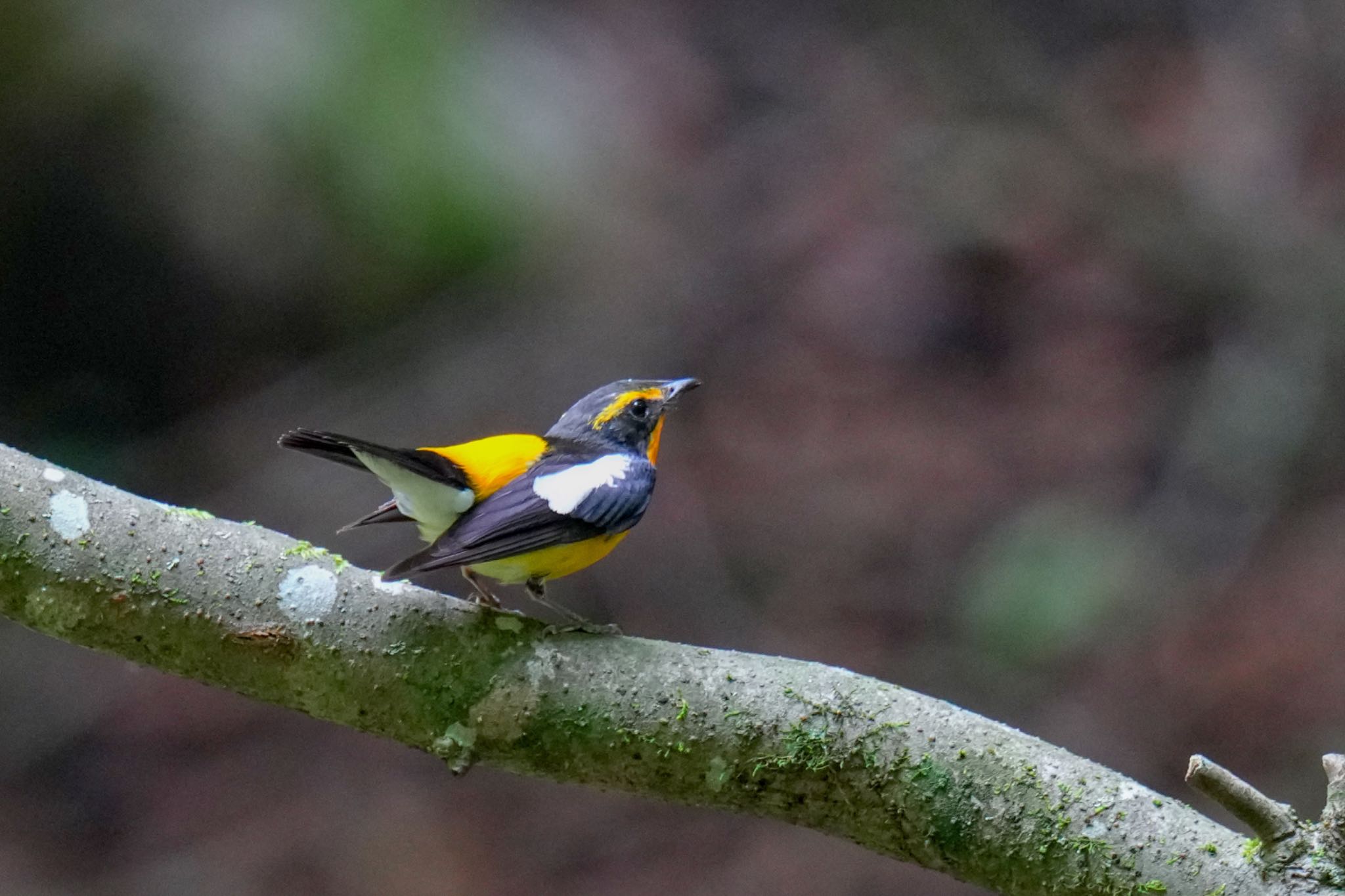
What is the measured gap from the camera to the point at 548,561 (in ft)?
7.27

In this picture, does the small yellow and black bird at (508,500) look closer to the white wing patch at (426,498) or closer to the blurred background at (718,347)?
the white wing patch at (426,498)

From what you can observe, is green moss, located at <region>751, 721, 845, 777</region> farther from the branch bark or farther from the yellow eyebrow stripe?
the yellow eyebrow stripe

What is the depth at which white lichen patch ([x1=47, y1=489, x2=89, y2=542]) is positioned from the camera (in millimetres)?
1817

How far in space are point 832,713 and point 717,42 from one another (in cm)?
553

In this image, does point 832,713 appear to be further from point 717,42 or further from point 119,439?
point 717,42

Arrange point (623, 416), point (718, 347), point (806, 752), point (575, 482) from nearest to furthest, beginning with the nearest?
point (806, 752), point (575, 482), point (623, 416), point (718, 347)

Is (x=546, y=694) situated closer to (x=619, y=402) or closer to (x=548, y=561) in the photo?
(x=548, y=561)

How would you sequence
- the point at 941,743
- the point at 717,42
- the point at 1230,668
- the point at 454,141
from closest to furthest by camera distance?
1. the point at 941,743
2. the point at 454,141
3. the point at 1230,668
4. the point at 717,42

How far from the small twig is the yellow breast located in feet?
3.50

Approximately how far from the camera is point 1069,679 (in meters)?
4.63

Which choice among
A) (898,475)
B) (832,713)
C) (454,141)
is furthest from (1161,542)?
(832,713)

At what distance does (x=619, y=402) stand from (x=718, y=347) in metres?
3.29

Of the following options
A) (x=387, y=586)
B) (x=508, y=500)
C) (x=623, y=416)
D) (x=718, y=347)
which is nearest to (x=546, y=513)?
(x=508, y=500)

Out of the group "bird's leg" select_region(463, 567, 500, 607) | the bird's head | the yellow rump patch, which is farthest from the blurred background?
"bird's leg" select_region(463, 567, 500, 607)
